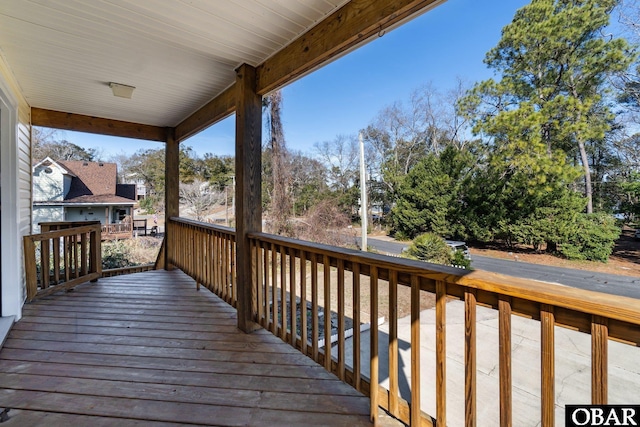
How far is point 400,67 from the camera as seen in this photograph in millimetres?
8805

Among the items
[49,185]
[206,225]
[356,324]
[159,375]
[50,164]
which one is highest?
[50,164]

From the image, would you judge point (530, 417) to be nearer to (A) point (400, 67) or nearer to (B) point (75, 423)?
(B) point (75, 423)

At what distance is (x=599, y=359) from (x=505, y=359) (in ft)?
0.86

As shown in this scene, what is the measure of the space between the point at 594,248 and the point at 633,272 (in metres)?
0.48

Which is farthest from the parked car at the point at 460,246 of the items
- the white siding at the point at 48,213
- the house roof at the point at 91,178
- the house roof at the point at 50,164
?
the house roof at the point at 91,178

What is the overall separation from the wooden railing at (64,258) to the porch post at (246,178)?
2.46m

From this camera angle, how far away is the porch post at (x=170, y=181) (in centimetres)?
430

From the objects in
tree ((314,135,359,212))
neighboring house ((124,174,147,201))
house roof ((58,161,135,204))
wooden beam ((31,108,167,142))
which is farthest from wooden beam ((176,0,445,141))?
neighboring house ((124,174,147,201))

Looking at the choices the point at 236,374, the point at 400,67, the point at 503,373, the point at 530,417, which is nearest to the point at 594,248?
the point at 530,417

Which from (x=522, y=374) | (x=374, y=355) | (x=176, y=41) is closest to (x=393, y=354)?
(x=374, y=355)

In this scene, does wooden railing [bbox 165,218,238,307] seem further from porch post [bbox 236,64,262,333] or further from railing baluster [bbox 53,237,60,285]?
railing baluster [bbox 53,237,60,285]

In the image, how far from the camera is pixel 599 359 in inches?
31.6

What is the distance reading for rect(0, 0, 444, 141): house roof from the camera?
5.16 ft

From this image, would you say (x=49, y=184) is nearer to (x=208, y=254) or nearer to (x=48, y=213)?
(x=48, y=213)
